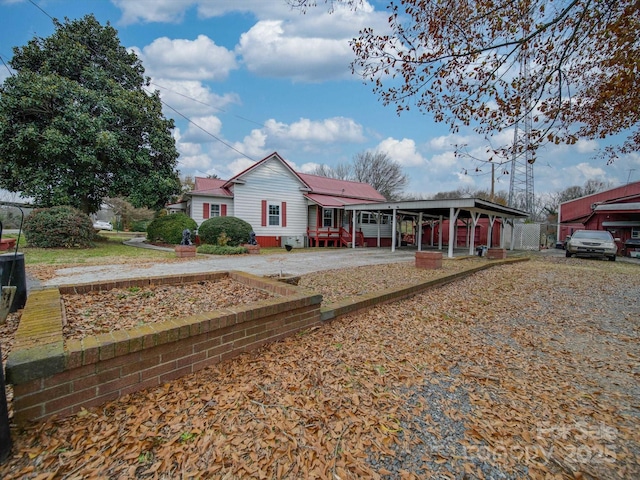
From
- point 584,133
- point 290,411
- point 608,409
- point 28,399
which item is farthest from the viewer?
point 584,133

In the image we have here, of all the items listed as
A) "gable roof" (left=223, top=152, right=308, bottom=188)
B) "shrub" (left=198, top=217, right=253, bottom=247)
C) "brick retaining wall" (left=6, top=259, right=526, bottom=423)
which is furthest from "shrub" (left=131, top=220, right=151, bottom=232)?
"brick retaining wall" (left=6, top=259, right=526, bottom=423)

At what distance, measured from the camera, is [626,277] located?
28.4ft

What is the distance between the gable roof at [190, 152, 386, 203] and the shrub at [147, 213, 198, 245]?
153 cm

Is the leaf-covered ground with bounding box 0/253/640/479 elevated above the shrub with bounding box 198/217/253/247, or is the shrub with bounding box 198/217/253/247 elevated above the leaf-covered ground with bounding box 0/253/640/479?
the shrub with bounding box 198/217/253/247

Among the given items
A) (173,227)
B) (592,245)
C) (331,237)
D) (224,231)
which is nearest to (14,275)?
(224,231)

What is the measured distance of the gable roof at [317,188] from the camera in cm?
1703

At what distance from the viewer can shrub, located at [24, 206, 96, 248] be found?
11906mm

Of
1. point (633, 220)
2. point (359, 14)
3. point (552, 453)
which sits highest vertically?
point (359, 14)

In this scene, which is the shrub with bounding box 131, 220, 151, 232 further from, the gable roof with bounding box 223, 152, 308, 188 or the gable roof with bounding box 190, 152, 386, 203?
the gable roof with bounding box 223, 152, 308, 188

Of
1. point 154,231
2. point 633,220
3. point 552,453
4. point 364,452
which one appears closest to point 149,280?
point 364,452

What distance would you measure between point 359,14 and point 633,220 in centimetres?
2158

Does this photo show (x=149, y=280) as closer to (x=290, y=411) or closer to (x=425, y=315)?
(x=290, y=411)

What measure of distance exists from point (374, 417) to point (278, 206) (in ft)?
54.4

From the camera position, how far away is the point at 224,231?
14.4 m
